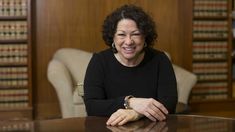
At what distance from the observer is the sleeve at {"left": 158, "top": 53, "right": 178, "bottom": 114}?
1.94 m

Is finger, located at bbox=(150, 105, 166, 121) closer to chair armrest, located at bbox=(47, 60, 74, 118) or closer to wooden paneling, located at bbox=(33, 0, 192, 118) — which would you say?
chair armrest, located at bbox=(47, 60, 74, 118)

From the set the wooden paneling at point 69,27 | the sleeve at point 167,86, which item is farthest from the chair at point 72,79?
the sleeve at point 167,86

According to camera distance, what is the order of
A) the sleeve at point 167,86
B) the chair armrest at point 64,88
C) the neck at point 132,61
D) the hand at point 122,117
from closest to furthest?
the hand at point 122,117
the sleeve at point 167,86
the neck at point 132,61
the chair armrest at point 64,88

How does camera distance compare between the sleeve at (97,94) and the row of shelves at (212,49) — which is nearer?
the sleeve at (97,94)

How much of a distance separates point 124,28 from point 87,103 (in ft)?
1.36

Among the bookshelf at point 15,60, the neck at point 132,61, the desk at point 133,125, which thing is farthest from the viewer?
the bookshelf at point 15,60

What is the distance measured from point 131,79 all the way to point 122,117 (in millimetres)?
487

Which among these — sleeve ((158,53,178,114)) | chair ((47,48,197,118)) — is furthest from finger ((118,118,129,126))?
chair ((47,48,197,118))

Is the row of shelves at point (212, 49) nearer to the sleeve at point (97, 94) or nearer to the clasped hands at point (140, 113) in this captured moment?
the sleeve at point (97, 94)

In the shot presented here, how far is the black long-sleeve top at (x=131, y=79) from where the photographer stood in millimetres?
1979

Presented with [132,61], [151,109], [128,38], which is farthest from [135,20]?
[151,109]

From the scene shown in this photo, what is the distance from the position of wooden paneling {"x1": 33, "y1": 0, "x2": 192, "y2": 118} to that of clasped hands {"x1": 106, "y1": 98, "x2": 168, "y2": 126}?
274cm

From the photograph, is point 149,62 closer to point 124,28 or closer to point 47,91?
point 124,28

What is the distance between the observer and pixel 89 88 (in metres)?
1.96
